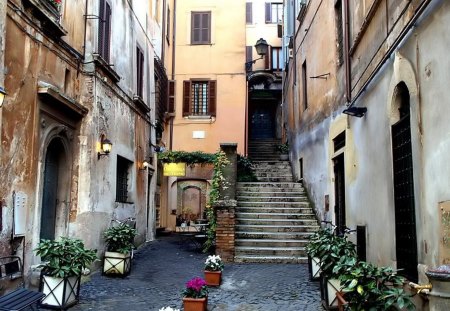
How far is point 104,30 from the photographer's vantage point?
10039 millimetres

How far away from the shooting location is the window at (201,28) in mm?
20031

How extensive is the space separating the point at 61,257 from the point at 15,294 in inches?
60.2

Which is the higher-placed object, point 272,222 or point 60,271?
point 272,222

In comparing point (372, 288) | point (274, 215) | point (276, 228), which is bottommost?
point (372, 288)

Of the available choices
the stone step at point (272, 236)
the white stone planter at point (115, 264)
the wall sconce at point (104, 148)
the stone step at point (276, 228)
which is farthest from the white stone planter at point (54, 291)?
→ the stone step at point (276, 228)

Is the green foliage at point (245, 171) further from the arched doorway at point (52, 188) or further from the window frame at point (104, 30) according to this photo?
the arched doorway at point (52, 188)

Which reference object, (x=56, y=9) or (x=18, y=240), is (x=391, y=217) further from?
(x=56, y=9)

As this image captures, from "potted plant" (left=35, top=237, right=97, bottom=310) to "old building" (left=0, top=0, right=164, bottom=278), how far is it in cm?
53

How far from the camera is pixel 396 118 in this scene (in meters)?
5.80

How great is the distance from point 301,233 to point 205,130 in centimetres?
873

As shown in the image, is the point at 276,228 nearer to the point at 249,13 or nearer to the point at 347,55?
the point at 347,55

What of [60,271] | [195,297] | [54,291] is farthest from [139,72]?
[195,297]

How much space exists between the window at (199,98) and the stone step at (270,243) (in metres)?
9.00

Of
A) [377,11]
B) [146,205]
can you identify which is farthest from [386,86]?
[146,205]
